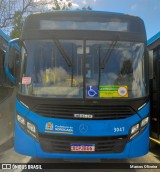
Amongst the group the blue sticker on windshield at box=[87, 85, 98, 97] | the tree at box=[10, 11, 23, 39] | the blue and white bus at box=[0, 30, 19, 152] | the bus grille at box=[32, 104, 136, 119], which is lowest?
the tree at box=[10, 11, 23, 39]

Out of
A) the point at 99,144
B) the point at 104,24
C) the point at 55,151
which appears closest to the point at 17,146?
the point at 55,151

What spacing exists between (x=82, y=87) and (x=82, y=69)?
35 cm

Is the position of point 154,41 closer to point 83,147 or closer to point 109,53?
point 109,53

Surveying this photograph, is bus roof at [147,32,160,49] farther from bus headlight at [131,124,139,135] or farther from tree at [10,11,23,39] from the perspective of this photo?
tree at [10,11,23,39]

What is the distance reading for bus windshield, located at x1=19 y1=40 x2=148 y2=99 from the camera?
690cm

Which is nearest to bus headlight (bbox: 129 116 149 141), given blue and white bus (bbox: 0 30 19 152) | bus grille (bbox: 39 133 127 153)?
bus grille (bbox: 39 133 127 153)

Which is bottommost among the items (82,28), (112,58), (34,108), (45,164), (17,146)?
(45,164)

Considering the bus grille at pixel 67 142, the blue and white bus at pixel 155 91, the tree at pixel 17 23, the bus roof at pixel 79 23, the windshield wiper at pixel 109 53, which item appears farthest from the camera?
the tree at pixel 17 23

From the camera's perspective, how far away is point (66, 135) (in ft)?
22.1

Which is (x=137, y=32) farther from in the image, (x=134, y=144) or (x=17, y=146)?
(x=17, y=146)

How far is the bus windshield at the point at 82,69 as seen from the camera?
690cm

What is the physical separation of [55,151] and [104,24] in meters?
2.64

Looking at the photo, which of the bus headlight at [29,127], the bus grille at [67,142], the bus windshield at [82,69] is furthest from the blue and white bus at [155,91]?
the bus headlight at [29,127]

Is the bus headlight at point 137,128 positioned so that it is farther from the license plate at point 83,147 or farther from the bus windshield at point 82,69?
the license plate at point 83,147
